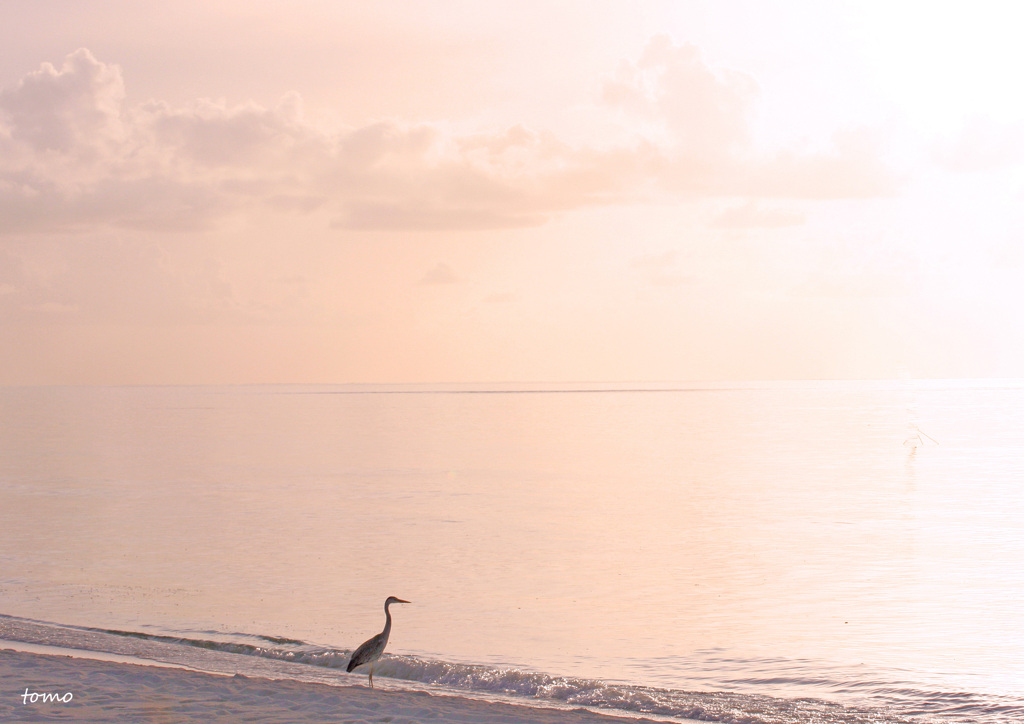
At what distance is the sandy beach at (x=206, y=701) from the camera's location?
15.3 metres

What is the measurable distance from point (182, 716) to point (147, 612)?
10998 mm

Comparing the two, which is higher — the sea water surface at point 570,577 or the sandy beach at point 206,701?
the sea water surface at point 570,577

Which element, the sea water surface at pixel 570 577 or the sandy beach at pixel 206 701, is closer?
the sandy beach at pixel 206 701

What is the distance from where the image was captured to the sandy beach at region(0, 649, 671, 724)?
15.3 m

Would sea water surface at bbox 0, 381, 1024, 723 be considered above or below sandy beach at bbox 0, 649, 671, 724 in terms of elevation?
above

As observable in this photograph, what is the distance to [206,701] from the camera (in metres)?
16.1

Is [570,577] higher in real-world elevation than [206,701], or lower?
higher

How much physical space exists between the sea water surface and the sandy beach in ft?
6.13

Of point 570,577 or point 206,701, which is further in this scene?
point 570,577

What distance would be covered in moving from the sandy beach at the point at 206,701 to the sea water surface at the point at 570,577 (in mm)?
1868

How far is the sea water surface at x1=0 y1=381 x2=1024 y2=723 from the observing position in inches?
786

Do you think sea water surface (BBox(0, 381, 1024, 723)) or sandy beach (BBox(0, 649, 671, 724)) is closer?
sandy beach (BBox(0, 649, 671, 724))

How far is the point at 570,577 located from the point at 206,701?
643 inches

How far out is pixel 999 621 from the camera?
2484 centimetres
